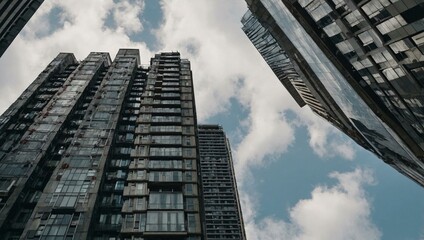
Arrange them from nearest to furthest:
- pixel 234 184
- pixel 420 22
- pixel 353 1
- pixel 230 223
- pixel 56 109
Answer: pixel 420 22 → pixel 353 1 → pixel 56 109 → pixel 230 223 → pixel 234 184

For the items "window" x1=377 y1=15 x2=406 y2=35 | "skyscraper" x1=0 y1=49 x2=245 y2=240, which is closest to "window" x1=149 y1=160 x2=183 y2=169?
"skyscraper" x1=0 y1=49 x2=245 y2=240

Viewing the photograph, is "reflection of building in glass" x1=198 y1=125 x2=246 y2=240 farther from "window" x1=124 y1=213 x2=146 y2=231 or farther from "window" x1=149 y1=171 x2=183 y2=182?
"window" x1=124 y1=213 x2=146 y2=231

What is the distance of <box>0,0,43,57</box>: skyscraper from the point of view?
44.2m

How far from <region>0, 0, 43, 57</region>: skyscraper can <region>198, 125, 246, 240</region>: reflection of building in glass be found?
83163 millimetres

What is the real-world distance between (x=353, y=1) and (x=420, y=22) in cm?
617

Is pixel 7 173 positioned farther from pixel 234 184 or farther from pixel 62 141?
pixel 234 184

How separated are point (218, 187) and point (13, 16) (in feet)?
331

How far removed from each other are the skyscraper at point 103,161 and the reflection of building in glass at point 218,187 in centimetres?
5935

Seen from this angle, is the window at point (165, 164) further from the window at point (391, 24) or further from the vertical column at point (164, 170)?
the window at point (391, 24)

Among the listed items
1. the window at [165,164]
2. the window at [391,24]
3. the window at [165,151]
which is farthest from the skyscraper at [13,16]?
the window at [391,24]

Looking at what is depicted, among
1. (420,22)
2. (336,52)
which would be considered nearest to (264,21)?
(336,52)

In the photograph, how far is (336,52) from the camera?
3647 centimetres

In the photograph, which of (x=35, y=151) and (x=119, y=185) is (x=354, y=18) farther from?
(x=35, y=151)

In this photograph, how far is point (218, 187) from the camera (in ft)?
434
